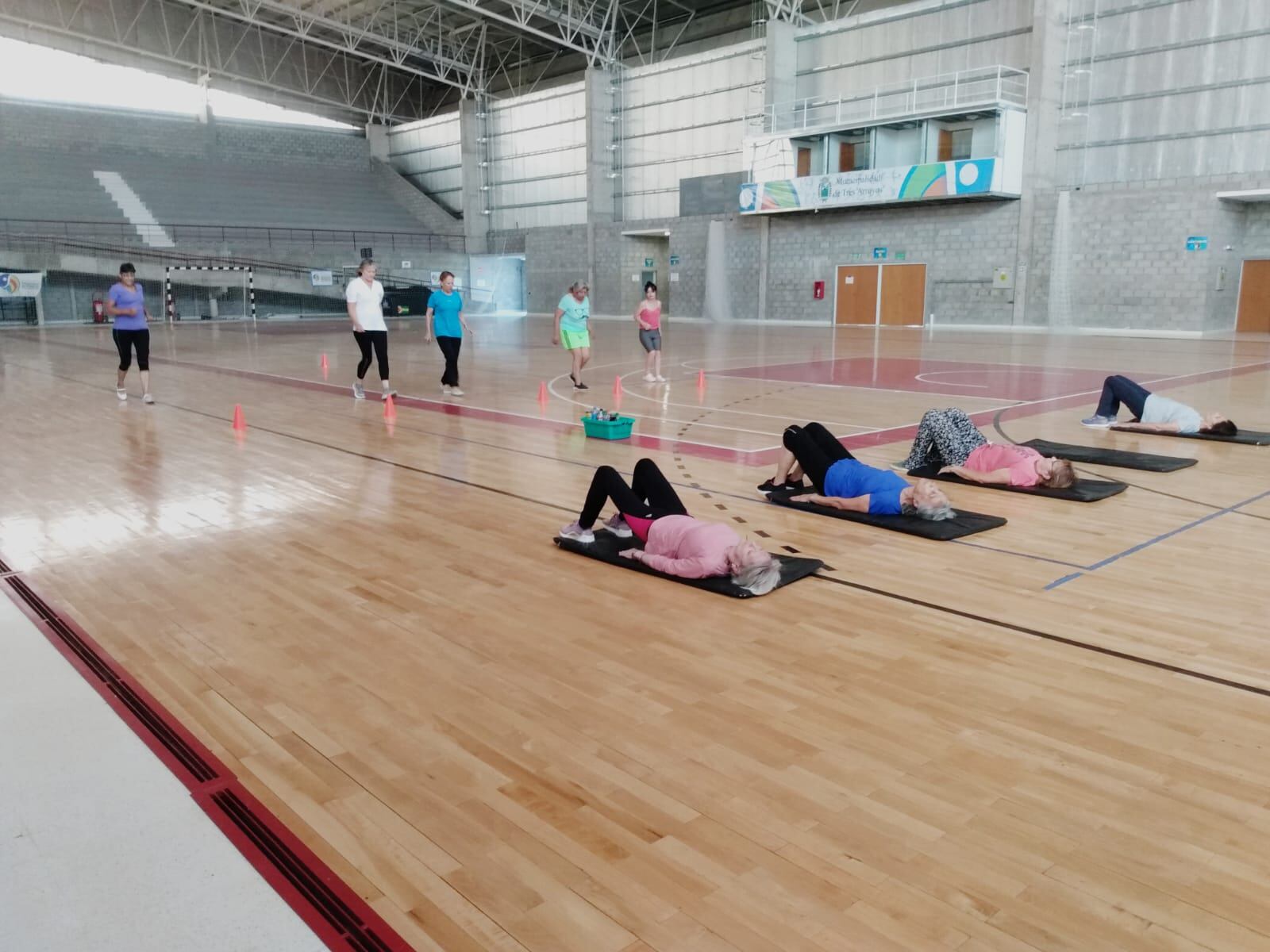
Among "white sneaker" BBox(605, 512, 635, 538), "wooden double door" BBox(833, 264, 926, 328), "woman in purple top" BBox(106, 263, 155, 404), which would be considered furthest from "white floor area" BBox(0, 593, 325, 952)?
"wooden double door" BBox(833, 264, 926, 328)

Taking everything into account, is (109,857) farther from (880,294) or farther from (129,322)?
(880,294)

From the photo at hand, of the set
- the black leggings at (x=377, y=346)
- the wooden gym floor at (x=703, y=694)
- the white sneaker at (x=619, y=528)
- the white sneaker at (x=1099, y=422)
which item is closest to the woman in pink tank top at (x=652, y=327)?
the black leggings at (x=377, y=346)

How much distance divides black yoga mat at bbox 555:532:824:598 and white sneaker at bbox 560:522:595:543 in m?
0.02

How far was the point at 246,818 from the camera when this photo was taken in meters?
2.94

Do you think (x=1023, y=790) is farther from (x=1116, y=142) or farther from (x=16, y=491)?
(x=1116, y=142)

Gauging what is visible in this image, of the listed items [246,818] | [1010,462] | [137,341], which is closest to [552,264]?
[137,341]

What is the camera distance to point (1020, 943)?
7.86 feet

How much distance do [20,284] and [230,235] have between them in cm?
1014

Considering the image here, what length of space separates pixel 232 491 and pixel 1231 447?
8.87m

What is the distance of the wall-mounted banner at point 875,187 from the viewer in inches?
1062

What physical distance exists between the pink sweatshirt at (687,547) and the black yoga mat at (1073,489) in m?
3.05

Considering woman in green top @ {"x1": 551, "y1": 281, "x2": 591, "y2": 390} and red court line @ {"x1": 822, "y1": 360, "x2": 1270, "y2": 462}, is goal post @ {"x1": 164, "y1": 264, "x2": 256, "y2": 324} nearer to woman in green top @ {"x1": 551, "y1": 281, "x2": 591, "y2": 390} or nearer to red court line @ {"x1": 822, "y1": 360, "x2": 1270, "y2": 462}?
woman in green top @ {"x1": 551, "y1": 281, "x2": 591, "y2": 390}

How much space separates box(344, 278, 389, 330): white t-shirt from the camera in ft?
40.9

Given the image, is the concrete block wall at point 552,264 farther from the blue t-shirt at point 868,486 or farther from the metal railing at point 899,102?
the blue t-shirt at point 868,486
